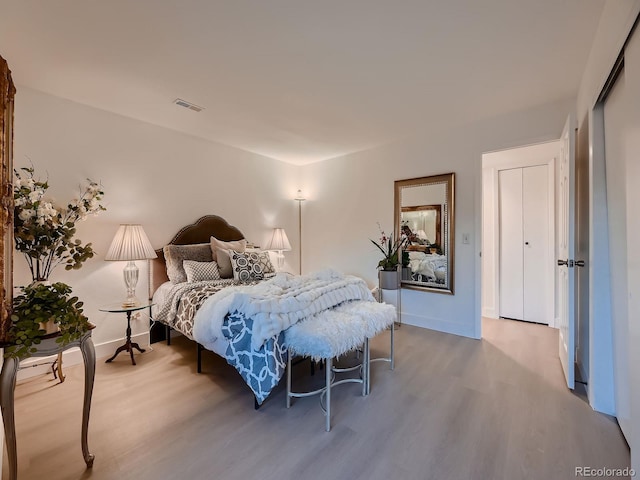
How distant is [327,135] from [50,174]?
9.27 feet

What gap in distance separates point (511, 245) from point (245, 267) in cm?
370

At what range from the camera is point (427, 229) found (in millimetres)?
3555

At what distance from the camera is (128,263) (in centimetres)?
286

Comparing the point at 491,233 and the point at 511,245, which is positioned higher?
the point at 491,233

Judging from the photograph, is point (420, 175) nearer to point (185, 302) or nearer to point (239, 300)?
point (239, 300)

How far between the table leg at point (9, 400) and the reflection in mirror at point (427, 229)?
3507 millimetres

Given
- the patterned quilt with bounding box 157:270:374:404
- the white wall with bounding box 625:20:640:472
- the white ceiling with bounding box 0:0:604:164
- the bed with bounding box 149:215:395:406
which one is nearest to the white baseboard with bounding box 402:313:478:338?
the bed with bounding box 149:215:395:406

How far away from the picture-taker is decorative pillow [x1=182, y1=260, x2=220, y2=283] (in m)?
2.98

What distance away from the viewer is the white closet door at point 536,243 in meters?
3.77

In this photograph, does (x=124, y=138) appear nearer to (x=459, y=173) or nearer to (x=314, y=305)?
(x=314, y=305)

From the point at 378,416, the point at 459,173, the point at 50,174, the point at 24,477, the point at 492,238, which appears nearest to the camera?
the point at 24,477

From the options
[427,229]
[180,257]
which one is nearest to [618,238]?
[427,229]

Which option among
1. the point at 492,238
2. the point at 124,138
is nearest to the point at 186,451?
the point at 124,138

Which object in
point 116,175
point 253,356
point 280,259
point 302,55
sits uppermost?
point 302,55
